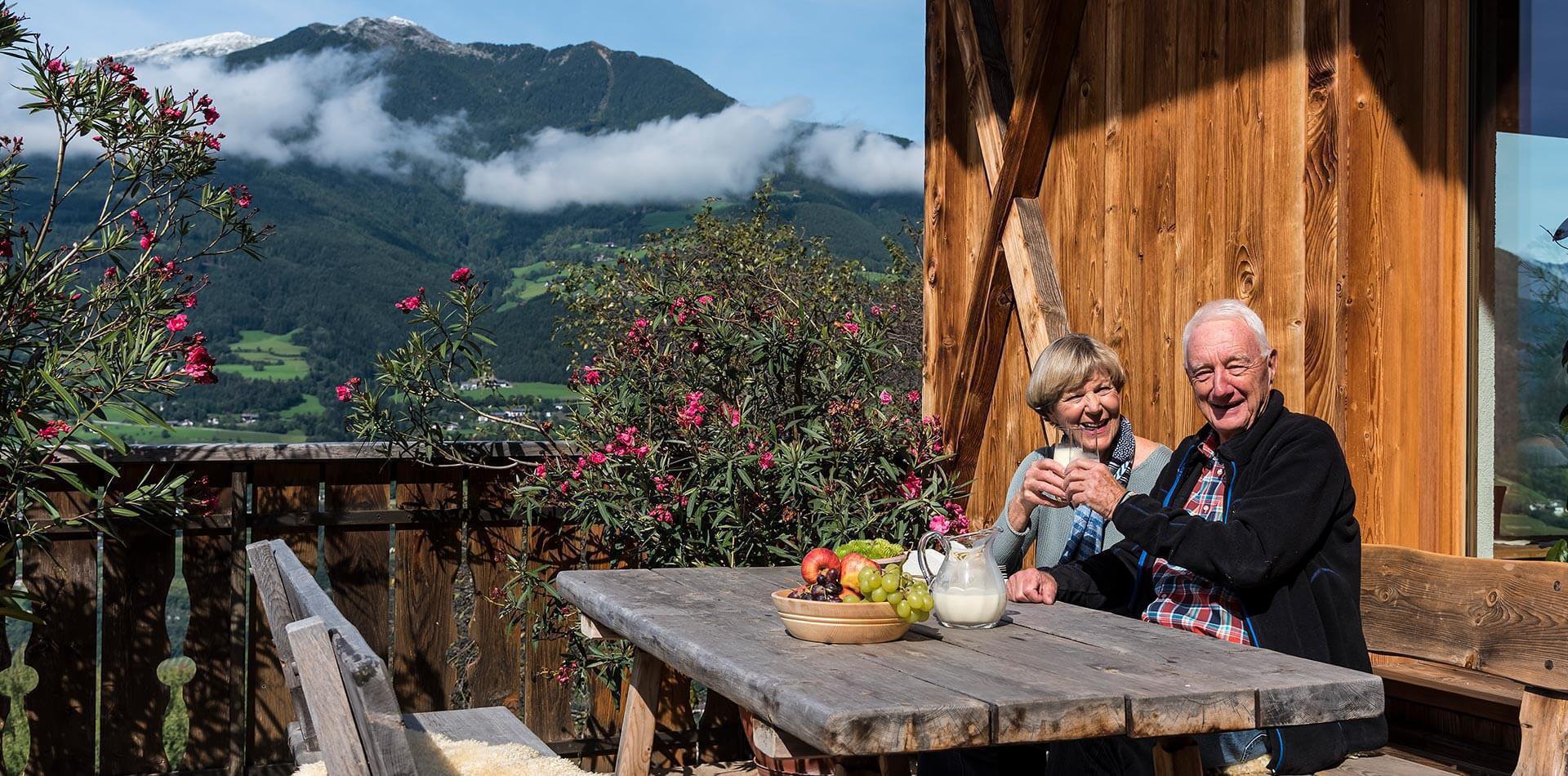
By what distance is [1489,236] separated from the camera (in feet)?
9.66

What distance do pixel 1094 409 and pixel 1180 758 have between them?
3.59ft

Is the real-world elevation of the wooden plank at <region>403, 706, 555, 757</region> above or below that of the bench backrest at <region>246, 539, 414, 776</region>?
below

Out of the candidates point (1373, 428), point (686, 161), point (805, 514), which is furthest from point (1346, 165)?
point (686, 161)

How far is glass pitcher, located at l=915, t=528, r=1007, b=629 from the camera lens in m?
2.35

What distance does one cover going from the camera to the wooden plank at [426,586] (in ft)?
14.8

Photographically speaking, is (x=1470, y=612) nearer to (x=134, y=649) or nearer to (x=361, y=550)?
(x=361, y=550)

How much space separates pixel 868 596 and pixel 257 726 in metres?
2.99

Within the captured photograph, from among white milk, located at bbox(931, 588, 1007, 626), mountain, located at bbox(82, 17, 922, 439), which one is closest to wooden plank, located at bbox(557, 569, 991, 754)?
white milk, located at bbox(931, 588, 1007, 626)

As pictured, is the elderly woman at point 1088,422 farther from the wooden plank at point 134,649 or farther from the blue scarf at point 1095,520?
the wooden plank at point 134,649

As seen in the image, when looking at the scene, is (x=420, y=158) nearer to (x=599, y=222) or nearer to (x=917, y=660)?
(x=599, y=222)

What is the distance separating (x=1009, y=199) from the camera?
4.32 metres

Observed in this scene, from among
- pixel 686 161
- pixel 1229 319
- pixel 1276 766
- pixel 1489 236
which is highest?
pixel 686 161

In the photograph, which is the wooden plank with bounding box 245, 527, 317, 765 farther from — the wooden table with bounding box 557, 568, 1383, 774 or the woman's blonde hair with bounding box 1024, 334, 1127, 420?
the woman's blonde hair with bounding box 1024, 334, 1127, 420

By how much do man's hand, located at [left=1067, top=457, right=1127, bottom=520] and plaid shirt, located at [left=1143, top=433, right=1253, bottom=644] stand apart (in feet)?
0.55
